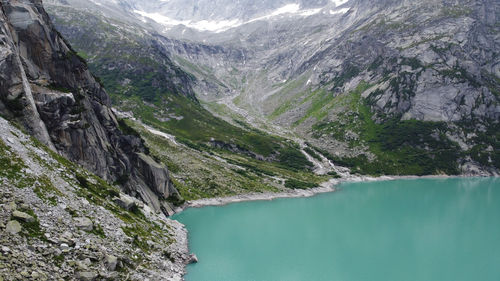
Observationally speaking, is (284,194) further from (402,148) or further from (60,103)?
(402,148)

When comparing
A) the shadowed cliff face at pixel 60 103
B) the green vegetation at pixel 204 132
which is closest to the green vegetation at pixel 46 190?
the shadowed cliff face at pixel 60 103

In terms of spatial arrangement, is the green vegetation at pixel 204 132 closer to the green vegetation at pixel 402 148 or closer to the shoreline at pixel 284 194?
the shoreline at pixel 284 194

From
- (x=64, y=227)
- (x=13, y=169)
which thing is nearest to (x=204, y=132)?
(x=13, y=169)

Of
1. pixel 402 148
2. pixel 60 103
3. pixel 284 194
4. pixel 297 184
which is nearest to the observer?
pixel 60 103

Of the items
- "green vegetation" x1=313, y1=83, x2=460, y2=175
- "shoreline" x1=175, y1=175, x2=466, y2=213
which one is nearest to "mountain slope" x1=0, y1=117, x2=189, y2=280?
"shoreline" x1=175, y1=175, x2=466, y2=213

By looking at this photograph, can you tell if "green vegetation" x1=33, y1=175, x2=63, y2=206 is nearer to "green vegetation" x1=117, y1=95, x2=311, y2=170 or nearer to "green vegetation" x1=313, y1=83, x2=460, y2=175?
"green vegetation" x1=117, y1=95, x2=311, y2=170
